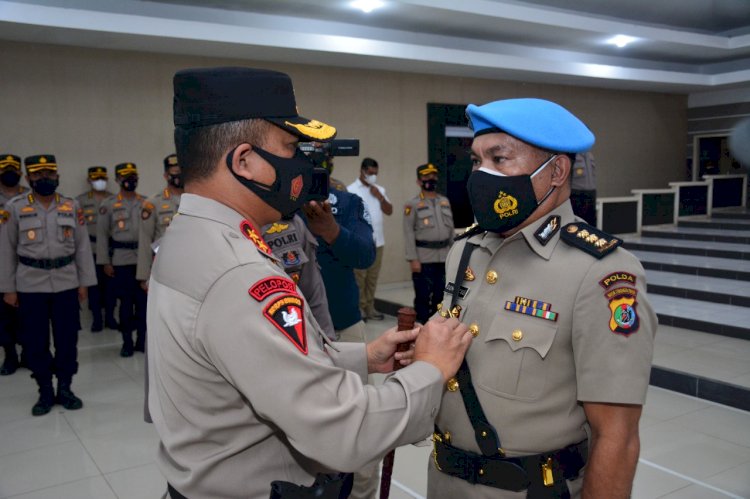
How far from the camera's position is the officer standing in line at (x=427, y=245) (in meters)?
6.14

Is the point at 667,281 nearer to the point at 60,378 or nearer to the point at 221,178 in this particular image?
the point at 60,378

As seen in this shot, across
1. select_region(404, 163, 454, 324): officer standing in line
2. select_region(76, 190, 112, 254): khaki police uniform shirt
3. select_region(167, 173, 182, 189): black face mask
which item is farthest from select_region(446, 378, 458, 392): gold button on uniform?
select_region(76, 190, 112, 254): khaki police uniform shirt

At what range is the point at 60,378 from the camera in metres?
4.25

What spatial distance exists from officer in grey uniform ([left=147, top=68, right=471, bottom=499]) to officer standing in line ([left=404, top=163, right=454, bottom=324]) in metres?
4.89

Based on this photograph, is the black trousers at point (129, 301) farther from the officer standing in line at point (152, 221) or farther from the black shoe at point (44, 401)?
the black shoe at point (44, 401)

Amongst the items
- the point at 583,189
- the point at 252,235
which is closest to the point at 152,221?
the point at 583,189

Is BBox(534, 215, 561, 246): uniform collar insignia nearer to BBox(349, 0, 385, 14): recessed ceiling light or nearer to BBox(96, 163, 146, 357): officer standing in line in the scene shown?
BBox(96, 163, 146, 357): officer standing in line

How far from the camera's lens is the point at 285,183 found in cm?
124

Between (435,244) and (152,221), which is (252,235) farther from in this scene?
(435,244)

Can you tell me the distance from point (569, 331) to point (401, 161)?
7752 mm

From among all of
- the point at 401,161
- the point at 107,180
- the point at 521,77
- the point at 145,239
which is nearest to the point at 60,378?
the point at 145,239

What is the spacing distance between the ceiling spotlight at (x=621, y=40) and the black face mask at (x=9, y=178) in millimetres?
7516

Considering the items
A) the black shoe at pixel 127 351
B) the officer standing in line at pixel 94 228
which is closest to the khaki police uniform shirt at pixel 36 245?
the black shoe at pixel 127 351

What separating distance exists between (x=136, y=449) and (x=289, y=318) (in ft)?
9.71
